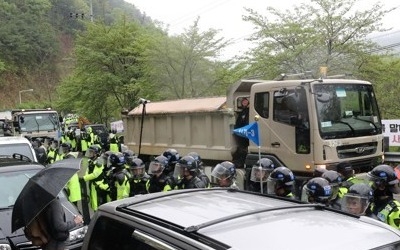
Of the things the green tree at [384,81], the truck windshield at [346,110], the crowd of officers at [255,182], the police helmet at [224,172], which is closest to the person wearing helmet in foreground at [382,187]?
the crowd of officers at [255,182]

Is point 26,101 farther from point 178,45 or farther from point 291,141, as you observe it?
point 291,141

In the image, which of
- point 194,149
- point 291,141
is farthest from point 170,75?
point 291,141

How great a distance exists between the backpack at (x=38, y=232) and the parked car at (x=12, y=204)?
2.77 feet

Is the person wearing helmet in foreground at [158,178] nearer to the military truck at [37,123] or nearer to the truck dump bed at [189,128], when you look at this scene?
the truck dump bed at [189,128]

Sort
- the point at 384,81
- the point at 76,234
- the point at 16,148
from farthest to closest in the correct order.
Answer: the point at 384,81 < the point at 16,148 < the point at 76,234

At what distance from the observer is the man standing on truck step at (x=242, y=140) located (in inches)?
383

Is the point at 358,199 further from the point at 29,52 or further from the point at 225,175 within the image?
the point at 29,52

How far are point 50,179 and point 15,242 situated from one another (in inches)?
54.9

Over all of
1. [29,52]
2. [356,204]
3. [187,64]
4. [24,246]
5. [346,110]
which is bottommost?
[24,246]

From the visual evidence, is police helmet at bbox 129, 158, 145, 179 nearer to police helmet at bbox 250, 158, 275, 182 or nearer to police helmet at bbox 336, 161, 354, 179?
police helmet at bbox 250, 158, 275, 182

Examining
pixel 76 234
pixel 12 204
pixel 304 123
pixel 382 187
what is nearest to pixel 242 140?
pixel 304 123

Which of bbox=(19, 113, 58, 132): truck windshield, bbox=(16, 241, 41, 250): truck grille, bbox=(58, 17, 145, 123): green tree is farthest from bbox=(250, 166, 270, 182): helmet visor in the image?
bbox=(58, 17, 145, 123): green tree

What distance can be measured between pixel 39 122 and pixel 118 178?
1500 centimetres

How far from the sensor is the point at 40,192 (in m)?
4.46
